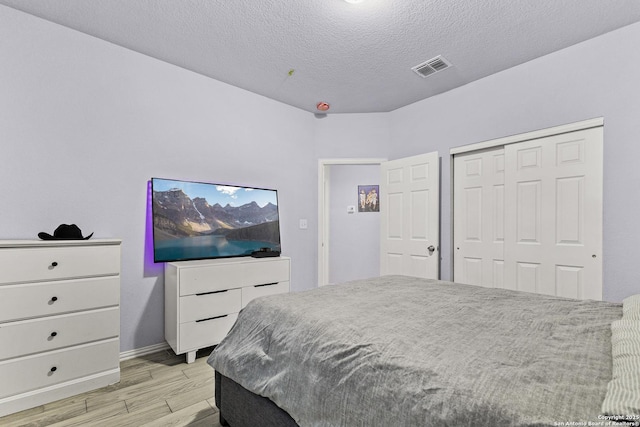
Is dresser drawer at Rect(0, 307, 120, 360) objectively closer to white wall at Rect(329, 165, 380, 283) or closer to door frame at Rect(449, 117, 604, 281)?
door frame at Rect(449, 117, 604, 281)

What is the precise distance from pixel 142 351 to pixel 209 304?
28.7 inches

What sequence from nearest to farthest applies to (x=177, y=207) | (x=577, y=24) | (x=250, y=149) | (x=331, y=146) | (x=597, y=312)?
1. (x=597, y=312)
2. (x=577, y=24)
3. (x=177, y=207)
4. (x=250, y=149)
5. (x=331, y=146)

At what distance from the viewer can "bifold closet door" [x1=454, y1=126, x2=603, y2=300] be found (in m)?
2.54

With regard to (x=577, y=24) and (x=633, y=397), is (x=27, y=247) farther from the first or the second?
(x=577, y=24)

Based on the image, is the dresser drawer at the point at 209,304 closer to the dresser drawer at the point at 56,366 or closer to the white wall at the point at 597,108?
the dresser drawer at the point at 56,366

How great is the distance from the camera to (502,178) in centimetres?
312

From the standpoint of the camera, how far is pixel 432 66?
3.01 m

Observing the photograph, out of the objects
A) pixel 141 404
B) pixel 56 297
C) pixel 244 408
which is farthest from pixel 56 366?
pixel 244 408

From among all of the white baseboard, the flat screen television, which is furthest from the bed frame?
the flat screen television

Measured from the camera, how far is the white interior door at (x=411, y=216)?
11.6 ft

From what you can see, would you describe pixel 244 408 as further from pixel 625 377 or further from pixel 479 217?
pixel 479 217

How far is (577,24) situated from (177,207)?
11.7 feet

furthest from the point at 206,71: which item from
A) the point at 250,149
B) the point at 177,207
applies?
the point at 177,207

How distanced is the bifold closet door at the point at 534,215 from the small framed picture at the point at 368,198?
6.75ft
